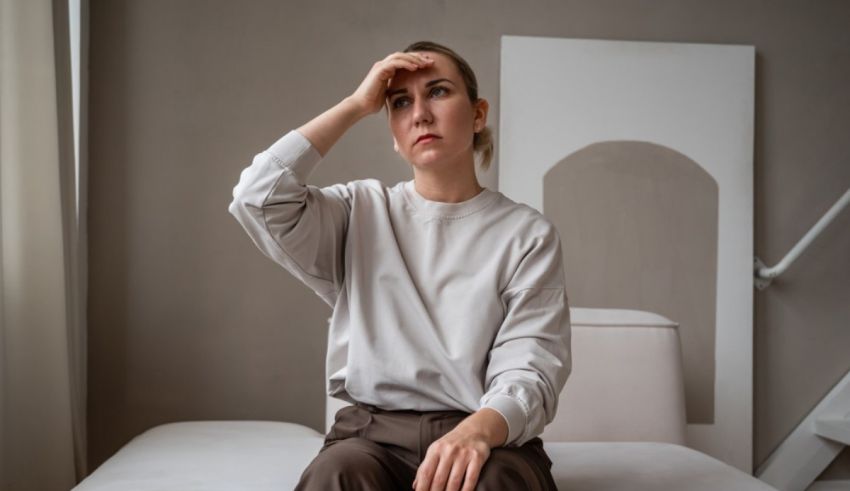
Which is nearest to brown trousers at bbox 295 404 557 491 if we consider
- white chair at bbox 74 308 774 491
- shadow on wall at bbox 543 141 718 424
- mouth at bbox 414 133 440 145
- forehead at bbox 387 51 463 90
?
white chair at bbox 74 308 774 491

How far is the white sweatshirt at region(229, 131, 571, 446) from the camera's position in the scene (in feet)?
4.28

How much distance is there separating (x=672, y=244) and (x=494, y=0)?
Result: 957mm

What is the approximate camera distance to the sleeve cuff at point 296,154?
51.2 inches

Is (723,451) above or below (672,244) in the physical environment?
below

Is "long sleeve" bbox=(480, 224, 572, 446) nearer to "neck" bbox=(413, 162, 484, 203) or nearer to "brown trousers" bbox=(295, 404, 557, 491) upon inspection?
"brown trousers" bbox=(295, 404, 557, 491)

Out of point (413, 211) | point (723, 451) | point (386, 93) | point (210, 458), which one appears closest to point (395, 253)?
point (413, 211)

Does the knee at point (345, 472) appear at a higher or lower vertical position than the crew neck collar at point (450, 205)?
lower

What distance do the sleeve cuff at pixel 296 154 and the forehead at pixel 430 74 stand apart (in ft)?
0.69

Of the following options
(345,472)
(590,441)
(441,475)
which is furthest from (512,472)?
(590,441)

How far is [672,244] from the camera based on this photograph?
2.60 m

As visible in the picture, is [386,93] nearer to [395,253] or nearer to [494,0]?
[395,253]

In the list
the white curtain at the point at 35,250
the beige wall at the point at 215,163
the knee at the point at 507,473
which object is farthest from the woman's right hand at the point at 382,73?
the beige wall at the point at 215,163

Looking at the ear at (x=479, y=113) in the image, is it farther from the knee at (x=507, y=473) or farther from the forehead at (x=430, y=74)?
the knee at (x=507, y=473)

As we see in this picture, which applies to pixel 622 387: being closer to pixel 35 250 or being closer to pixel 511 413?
pixel 511 413
